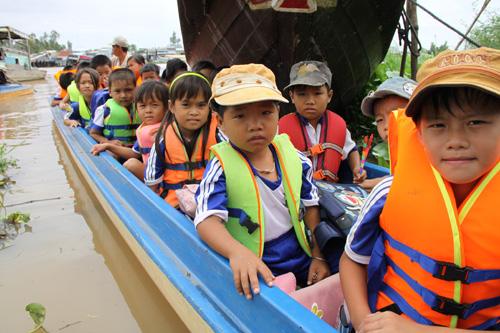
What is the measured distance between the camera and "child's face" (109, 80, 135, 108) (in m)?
3.31

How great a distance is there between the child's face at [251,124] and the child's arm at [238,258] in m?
0.31

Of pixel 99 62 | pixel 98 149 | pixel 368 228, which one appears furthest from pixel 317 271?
pixel 99 62

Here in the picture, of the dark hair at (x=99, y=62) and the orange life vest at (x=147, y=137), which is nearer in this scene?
the orange life vest at (x=147, y=137)

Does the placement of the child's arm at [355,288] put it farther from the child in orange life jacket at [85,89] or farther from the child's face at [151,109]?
the child in orange life jacket at [85,89]

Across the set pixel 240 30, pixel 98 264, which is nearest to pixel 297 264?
pixel 98 264

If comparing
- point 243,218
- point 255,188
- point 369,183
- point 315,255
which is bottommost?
point 315,255

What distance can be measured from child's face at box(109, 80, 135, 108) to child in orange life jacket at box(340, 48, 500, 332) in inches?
113

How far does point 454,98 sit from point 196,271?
1195 millimetres

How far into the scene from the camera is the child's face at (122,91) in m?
3.31

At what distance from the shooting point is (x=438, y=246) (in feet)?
2.76

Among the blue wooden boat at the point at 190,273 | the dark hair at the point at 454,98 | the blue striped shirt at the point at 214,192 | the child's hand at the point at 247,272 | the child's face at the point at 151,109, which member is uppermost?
the dark hair at the point at 454,98

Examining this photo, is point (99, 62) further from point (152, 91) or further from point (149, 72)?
point (152, 91)

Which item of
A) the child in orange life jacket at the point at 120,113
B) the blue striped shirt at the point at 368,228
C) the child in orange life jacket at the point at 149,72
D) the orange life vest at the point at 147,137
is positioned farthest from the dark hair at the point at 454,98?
the child in orange life jacket at the point at 149,72

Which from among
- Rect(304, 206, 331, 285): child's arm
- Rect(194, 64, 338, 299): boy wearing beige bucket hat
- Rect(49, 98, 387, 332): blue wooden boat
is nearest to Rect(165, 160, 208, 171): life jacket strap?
Rect(49, 98, 387, 332): blue wooden boat
